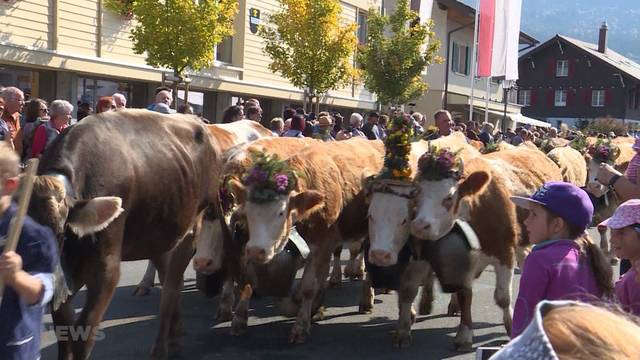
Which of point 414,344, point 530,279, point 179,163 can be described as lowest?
point 414,344

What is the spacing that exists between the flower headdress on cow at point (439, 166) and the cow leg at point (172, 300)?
2049 millimetres

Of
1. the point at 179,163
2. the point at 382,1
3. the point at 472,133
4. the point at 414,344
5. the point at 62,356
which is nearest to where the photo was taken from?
the point at 62,356

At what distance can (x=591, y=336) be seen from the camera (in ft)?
3.91

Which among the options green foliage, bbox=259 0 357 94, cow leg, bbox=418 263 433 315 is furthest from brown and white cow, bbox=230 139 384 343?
green foliage, bbox=259 0 357 94

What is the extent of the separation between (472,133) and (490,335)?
10.7 metres

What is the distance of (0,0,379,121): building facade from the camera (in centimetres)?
1641

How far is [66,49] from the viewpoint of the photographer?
1755 centimetres

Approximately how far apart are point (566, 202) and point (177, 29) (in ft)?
44.1

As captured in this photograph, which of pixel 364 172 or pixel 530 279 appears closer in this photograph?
pixel 530 279

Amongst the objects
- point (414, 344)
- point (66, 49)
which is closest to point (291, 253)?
point (414, 344)

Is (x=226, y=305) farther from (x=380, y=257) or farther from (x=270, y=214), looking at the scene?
(x=380, y=257)

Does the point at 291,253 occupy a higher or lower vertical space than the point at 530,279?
lower

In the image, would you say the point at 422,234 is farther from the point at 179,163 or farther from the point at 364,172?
the point at 179,163

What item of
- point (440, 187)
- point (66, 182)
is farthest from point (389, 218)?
point (66, 182)
